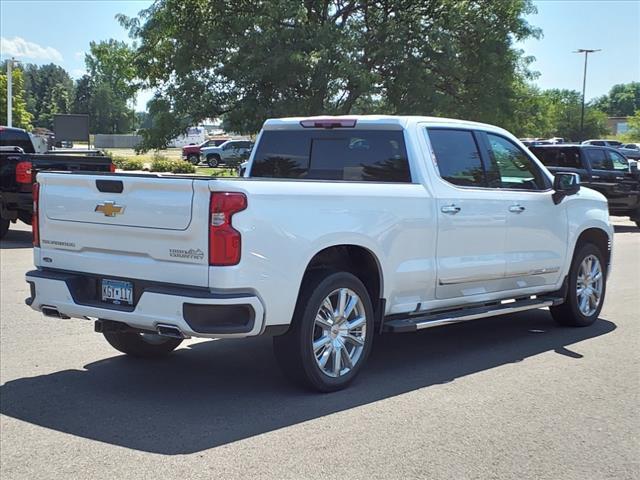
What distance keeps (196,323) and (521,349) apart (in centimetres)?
342

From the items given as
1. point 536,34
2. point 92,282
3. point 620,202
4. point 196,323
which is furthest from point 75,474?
point 536,34

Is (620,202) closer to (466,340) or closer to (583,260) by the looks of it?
(583,260)

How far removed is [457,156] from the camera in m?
6.71

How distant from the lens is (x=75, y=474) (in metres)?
4.11

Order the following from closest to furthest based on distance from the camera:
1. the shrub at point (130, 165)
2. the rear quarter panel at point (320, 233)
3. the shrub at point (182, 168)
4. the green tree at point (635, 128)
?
the rear quarter panel at point (320, 233) < the shrub at point (182, 168) < the shrub at point (130, 165) < the green tree at point (635, 128)

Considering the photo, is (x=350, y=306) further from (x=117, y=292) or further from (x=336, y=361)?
(x=117, y=292)

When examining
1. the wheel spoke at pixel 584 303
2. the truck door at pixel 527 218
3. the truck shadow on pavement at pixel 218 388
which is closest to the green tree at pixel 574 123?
the wheel spoke at pixel 584 303

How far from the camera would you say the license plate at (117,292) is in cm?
519

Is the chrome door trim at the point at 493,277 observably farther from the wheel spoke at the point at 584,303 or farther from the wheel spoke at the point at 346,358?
the wheel spoke at the point at 346,358

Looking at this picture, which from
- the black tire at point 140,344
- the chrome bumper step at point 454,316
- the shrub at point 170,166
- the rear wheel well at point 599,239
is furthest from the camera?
the shrub at point 170,166

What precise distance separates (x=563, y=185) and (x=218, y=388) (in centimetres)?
393

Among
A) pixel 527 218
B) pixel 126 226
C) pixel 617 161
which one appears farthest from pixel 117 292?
pixel 617 161

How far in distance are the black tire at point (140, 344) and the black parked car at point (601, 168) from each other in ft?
45.7

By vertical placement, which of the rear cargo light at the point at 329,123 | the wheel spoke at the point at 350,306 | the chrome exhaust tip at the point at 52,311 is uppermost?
the rear cargo light at the point at 329,123
